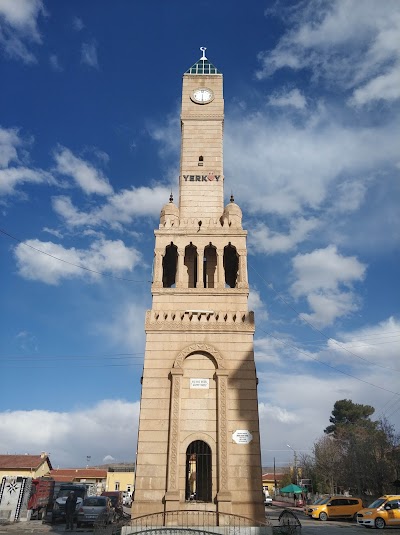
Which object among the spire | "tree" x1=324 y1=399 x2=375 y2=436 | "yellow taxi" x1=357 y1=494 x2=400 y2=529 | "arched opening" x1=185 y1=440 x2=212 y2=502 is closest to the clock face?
the spire

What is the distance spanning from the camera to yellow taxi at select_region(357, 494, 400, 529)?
26.1m

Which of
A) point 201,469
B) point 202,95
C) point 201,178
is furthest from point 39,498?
point 202,95

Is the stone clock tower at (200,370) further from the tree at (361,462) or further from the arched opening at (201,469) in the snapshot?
the tree at (361,462)

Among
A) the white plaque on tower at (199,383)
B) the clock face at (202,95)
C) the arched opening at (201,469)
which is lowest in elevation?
the arched opening at (201,469)

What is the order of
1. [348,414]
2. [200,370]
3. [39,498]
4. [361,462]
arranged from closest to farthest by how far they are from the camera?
1. [200,370]
2. [39,498]
3. [361,462]
4. [348,414]

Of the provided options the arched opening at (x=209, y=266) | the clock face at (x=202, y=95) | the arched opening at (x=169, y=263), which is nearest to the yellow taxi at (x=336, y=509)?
the arched opening at (x=209, y=266)

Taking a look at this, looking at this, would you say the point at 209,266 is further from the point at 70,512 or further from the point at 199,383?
the point at 70,512

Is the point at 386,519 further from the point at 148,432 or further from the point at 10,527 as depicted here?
the point at 10,527

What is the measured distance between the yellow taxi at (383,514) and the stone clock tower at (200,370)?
11264 mm

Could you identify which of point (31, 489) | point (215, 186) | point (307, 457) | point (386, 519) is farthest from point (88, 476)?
point (215, 186)

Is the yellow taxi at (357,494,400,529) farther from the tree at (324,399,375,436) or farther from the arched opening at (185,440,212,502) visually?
the tree at (324,399,375,436)

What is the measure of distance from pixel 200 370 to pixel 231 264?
875 cm

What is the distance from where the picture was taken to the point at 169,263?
93.5 feet

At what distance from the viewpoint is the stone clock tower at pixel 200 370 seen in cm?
1911
